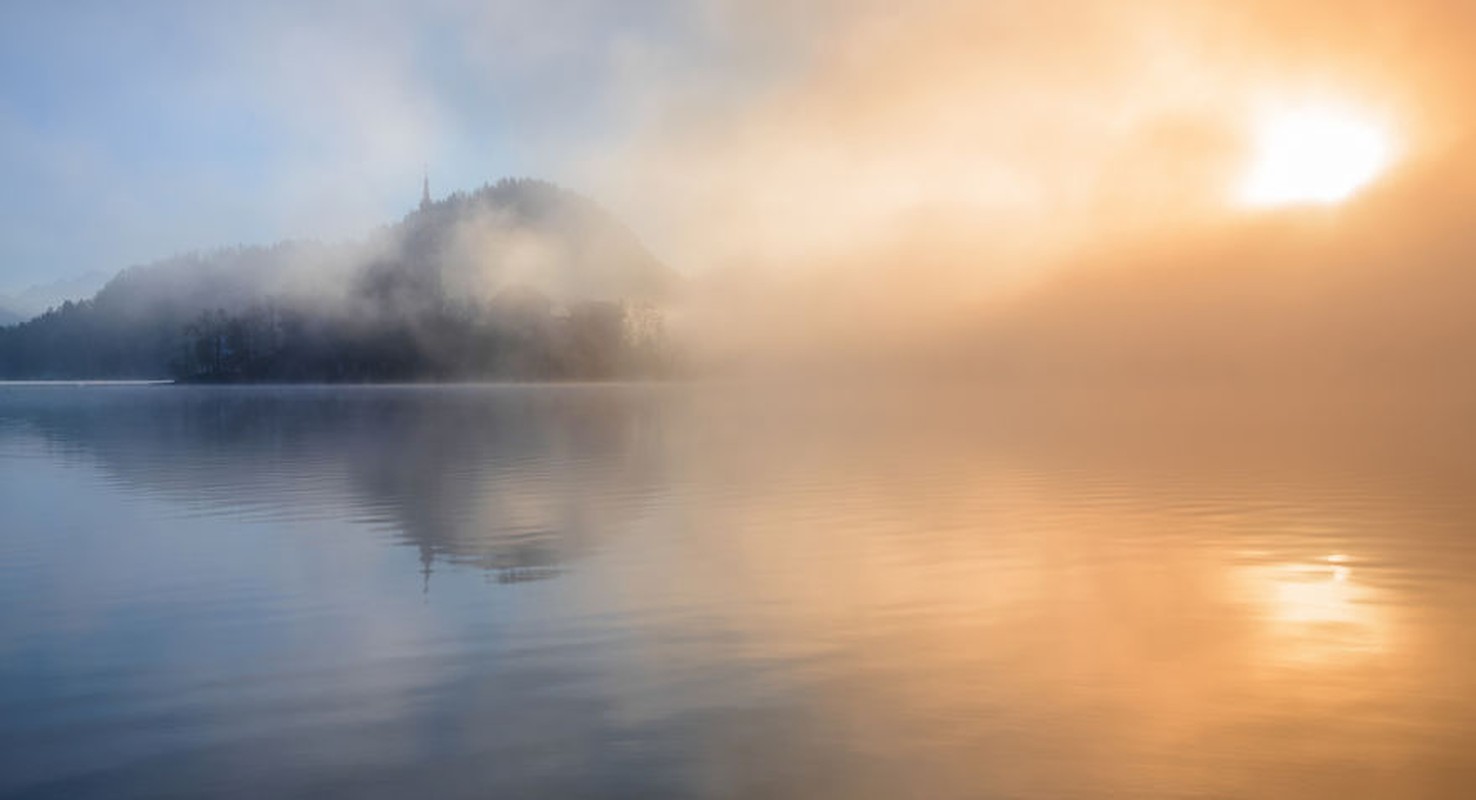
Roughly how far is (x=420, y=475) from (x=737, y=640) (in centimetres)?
4574

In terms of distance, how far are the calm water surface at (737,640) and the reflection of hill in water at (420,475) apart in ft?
1.77

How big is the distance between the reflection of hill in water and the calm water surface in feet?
1.77

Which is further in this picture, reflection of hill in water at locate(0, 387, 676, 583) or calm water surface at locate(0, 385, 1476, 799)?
reflection of hill in water at locate(0, 387, 676, 583)

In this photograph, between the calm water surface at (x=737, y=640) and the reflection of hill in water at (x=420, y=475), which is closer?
the calm water surface at (x=737, y=640)

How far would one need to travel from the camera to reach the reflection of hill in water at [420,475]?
42.3m

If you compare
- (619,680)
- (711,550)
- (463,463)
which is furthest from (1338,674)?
A: (463,463)

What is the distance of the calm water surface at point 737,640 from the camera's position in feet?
55.9

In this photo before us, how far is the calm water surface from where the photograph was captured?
1703cm

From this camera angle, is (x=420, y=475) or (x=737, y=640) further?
(x=420, y=475)

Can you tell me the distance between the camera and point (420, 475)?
66.4m

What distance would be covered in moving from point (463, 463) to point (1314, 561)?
182 feet

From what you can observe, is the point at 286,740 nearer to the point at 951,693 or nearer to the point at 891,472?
the point at 951,693

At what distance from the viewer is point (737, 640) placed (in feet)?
82.8

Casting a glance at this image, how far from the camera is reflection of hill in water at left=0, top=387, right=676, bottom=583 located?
4234cm
